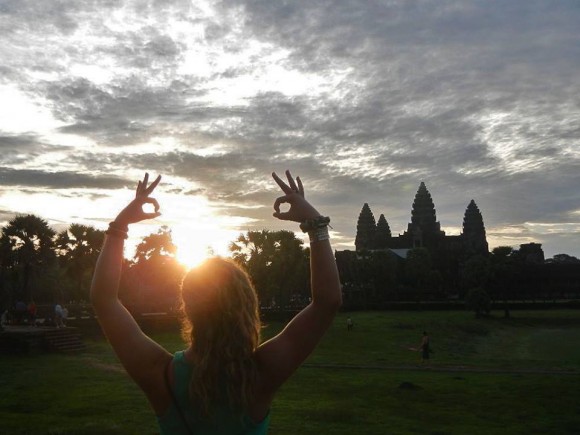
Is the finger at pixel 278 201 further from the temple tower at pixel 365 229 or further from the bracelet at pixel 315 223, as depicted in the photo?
the temple tower at pixel 365 229

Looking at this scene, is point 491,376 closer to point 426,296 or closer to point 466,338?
point 466,338

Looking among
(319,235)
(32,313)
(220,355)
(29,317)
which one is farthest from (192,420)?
(29,317)

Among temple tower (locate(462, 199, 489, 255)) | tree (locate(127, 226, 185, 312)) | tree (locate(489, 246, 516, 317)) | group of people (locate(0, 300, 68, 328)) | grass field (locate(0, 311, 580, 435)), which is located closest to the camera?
grass field (locate(0, 311, 580, 435))

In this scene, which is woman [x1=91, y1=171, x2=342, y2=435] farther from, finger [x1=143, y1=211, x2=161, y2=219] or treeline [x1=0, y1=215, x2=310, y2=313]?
treeline [x1=0, y1=215, x2=310, y2=313]

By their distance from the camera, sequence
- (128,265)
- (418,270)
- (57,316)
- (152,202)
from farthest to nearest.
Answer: (418,270)
(128,265)
(57,316)
(152,202)

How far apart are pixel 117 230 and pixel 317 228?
90 centimetres

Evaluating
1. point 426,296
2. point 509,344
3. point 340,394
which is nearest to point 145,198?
point 340,394

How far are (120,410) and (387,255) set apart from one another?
69318 millimetres

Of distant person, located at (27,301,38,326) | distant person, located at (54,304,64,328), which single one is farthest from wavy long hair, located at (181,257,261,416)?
distant person, located at (27,301,38,326)

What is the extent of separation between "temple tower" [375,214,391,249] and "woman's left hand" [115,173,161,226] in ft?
435

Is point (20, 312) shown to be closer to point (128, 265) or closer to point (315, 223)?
point (128, 265)

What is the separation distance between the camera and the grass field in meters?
11.8

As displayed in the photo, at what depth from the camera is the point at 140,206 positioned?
8.45 feet

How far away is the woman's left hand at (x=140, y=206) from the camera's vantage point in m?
2.53
